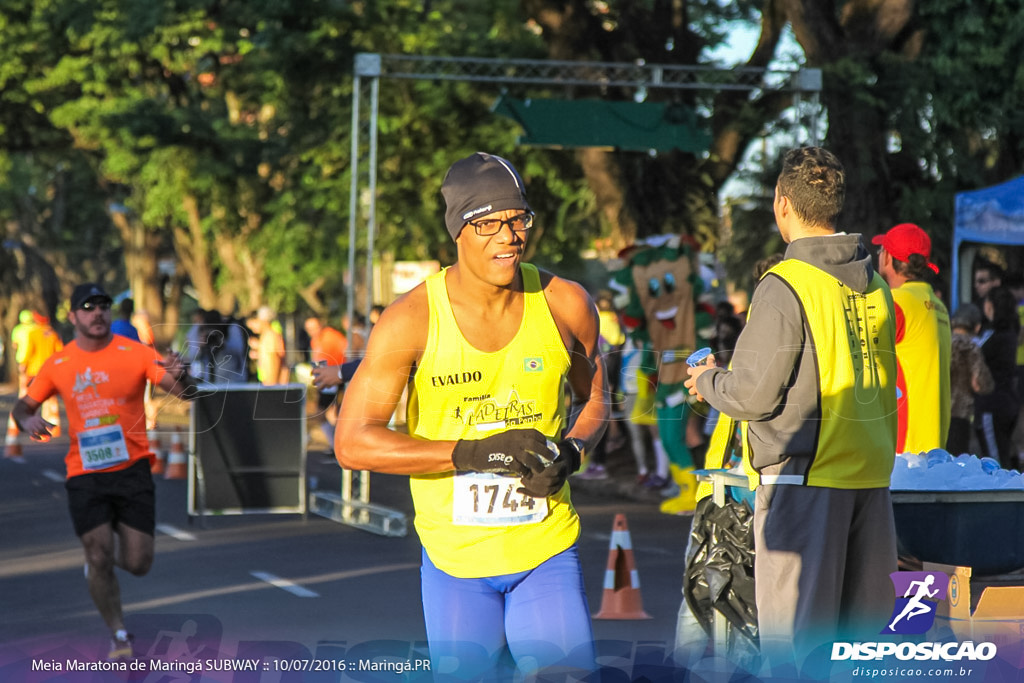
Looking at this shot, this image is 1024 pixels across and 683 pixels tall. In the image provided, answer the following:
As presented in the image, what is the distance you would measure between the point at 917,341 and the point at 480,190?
11.3 feet

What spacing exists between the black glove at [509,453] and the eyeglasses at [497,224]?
54cm

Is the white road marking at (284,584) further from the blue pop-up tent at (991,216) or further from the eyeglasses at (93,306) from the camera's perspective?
the blue pop-up tent at (991,216)

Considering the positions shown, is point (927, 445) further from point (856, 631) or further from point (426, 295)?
point (426, 295)

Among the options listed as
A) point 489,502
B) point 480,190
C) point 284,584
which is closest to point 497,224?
point 480,190

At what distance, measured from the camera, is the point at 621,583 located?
8422 mm

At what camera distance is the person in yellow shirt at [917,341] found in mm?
6621

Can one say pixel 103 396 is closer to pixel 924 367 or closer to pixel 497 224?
pixel 924 367

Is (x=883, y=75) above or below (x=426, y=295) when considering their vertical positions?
above

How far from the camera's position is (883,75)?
16062mm

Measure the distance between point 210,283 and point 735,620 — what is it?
31699 millimetres

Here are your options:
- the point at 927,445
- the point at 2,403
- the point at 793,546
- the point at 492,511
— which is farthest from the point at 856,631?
the point at 2,403

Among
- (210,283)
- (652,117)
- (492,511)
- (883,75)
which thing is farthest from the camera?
(210,283)

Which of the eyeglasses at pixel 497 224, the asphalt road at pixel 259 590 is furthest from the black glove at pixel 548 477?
the asphalt road at pixel 259 590

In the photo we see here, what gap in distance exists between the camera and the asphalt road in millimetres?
7102
